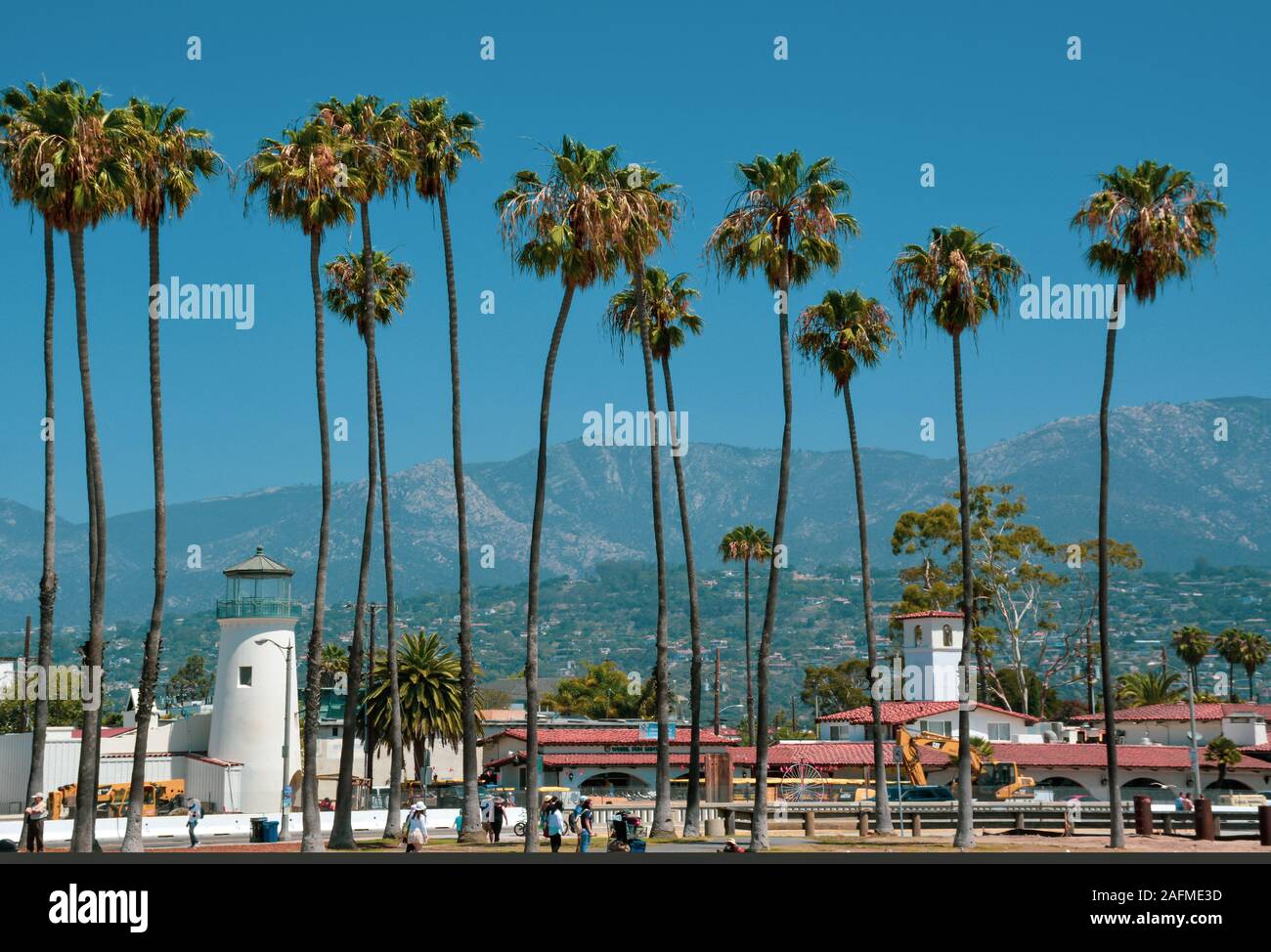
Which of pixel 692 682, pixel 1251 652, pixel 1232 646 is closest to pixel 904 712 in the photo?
pixel 692 682

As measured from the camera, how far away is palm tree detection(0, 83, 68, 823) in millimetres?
42188

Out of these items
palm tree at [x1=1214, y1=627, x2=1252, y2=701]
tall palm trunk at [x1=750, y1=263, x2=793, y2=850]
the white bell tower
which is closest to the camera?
tall palm trunk at [x1=750, y1=263, x2=793, y2=850]

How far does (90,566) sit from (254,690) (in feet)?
112

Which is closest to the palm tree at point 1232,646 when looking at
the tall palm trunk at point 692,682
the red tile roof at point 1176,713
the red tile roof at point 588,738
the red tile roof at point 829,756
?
the red tile roof at point 1176,713

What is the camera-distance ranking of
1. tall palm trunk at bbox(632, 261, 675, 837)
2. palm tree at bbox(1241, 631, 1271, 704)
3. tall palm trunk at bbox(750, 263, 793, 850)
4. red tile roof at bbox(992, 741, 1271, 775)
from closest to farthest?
tall palm trunk at bbox(750, 263, 793, 850)
tall palm trunk at bbox(632, 261, 675, 837)
red tile roof at bbox(992, 741, 1271, 775)
palm tree at bbox(1241, 631, 1271, 704)

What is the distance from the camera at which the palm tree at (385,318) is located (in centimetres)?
5522

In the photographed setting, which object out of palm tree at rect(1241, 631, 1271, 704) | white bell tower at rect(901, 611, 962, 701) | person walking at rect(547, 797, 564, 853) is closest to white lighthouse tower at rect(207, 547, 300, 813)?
person walking at rect(547, 797, 564, 853)

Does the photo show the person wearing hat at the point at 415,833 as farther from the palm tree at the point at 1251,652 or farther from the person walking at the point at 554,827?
the palm tree at the point at 1251,652

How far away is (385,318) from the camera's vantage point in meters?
62.4

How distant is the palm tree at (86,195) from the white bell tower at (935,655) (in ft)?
238

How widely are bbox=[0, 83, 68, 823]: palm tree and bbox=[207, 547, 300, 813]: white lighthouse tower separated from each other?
26.2 m

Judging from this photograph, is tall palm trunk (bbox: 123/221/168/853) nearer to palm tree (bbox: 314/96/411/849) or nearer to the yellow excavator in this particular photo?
palm tree (bbox: 314/96/411/849)

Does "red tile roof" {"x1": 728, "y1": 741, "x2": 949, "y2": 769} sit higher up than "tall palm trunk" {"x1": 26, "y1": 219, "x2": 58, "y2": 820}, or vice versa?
"tall palm trunk" {"x1": 26, "y1": 219, "x2": 58, "y2": 820}
